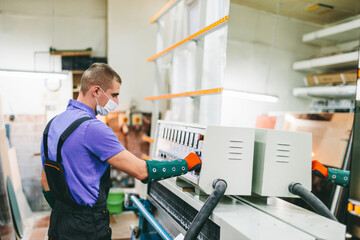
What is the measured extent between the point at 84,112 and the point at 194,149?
75 centimetres

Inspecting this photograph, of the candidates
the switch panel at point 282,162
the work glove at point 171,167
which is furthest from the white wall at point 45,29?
the switch panel at point 282,162

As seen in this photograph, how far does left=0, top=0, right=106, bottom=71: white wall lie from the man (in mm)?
2199

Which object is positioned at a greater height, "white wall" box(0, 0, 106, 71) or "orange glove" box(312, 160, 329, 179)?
"white wall" box(0, 0, 106, 71)

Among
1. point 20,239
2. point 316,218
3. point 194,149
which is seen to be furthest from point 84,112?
point 20,239

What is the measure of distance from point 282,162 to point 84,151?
3.88 ft

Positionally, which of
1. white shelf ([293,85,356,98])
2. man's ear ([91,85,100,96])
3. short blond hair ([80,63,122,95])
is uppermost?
white shelf ([293,85,356,98])

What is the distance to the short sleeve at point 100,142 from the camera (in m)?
1.55

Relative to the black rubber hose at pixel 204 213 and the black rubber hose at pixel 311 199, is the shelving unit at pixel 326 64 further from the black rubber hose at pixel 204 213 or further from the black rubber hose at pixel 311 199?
the black rubber hose at pixel 204 213

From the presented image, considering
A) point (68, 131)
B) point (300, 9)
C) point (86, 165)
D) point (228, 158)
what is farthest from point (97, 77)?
point (300, 9)

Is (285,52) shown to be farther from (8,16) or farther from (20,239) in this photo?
(20,239)

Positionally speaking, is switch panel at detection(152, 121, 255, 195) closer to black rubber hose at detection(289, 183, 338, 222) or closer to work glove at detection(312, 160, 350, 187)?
black rubber hose at detection(289, 183, 338, 222)

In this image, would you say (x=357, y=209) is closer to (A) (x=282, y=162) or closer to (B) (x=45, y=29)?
(A) (x=282, y=162)

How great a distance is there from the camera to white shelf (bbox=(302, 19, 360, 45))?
1.83 meters

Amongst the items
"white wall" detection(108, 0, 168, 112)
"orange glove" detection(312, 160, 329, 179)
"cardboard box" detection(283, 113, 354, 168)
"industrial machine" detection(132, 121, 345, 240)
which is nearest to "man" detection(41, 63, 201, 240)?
"industrial machine" detection(132, 121, 345, 240)
